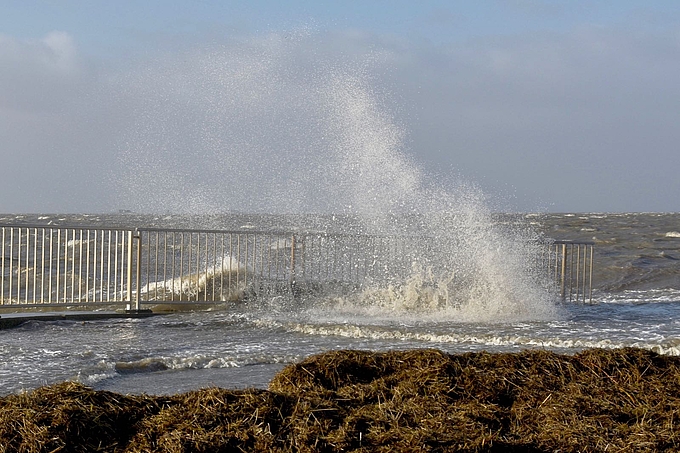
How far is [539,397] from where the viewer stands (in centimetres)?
454

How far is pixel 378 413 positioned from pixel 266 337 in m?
6.49

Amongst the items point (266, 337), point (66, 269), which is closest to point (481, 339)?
point (266, 337)

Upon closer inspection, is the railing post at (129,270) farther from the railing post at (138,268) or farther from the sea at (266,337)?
the sea at (266,337)

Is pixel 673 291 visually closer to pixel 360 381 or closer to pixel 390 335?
pixel 390 335

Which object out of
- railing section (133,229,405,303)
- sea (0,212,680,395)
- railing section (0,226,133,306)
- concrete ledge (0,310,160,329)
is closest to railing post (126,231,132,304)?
railing section (0,226,133,306)

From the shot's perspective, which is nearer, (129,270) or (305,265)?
(129,270)

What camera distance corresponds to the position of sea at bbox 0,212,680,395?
7621 millimetres

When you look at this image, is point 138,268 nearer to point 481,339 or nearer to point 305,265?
point 305,265

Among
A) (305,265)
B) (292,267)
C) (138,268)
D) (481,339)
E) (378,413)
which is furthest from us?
(305,265)

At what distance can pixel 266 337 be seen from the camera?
34.0ft

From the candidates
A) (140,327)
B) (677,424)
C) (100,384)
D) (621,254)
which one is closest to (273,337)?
(140,327)

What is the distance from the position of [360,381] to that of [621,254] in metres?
25.5

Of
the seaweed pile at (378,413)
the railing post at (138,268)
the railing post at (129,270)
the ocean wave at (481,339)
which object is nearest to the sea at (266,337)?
the ocean wave at (481,339)

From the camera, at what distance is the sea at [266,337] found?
7.62m
